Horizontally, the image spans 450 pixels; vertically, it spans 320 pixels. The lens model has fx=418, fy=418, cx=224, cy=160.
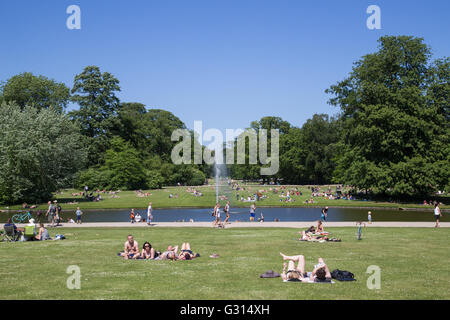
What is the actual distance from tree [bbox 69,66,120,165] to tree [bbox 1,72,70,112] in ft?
10.8

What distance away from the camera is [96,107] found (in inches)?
3231

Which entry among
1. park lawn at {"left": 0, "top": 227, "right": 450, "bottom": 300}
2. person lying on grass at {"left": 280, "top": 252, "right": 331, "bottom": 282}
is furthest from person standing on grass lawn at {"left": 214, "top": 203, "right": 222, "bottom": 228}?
person lying on grass at {"left": 280, "top": 252, "right": 331, "bottom": 282}

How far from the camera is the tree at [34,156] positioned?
5103 centimetres

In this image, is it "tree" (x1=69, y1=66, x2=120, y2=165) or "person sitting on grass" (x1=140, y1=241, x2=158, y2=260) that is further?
"tree" (x1=69, y1=66, x2=120, y2=165)

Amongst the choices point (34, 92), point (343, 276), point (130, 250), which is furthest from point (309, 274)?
point (34, 92)

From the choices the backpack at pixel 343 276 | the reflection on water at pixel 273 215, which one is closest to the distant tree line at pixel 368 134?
the reflection on water at pixel 273 215

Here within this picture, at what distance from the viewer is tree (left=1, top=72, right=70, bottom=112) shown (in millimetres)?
73250

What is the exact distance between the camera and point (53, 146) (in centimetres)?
5419

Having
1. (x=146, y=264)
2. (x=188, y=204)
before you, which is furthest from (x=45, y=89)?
(x=146, y=264)

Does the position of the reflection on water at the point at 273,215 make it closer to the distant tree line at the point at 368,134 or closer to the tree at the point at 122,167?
the distant tree line at the point at 368,134

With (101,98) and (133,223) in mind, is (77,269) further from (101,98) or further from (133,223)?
(101,98)

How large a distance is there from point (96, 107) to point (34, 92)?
1145 cm

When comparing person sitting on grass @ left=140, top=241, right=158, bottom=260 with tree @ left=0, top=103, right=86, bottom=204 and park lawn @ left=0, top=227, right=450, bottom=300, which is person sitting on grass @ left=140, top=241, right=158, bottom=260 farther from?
tree @ left=0, top=103, right=86, bottom=204

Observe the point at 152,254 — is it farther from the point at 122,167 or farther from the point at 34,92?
the point at 34,92
